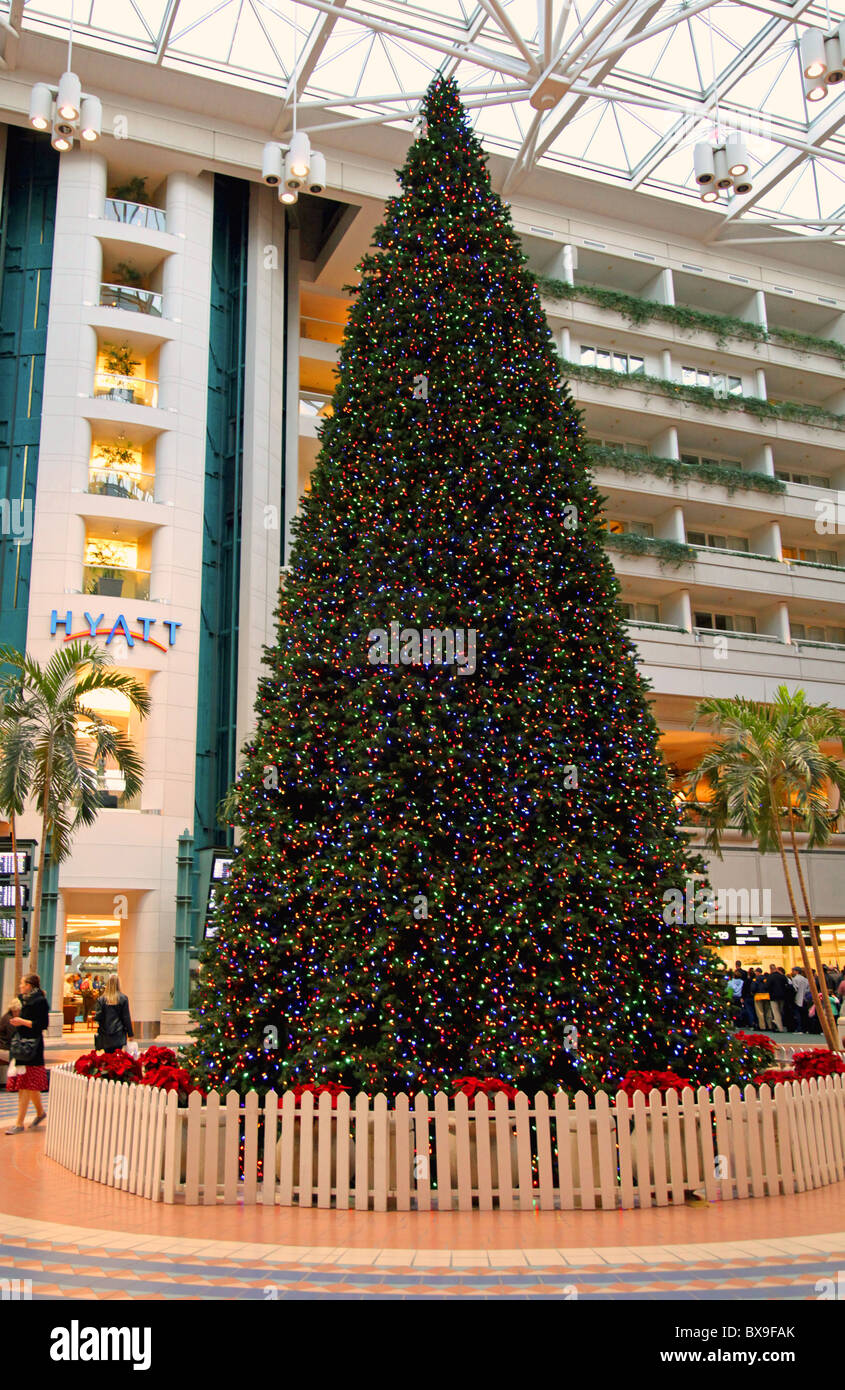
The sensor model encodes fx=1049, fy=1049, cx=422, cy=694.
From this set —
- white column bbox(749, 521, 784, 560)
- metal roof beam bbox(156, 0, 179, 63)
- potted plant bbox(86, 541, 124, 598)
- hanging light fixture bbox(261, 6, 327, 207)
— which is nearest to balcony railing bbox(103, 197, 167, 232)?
metal roof beam bbox(156, 0, 179, 63)

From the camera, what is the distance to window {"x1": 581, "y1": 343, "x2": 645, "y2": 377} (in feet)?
121

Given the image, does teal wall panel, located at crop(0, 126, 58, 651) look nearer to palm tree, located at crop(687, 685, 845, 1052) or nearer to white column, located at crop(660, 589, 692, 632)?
palm tree, located at crop(687, 685, 845, 1052)

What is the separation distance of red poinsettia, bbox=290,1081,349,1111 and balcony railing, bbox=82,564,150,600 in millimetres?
21507

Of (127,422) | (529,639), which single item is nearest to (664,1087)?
(529,639)

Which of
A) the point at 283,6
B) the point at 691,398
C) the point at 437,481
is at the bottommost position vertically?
the point at 437,481

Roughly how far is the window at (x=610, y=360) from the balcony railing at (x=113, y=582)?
1750cm

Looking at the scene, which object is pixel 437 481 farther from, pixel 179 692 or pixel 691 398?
pixel 691 398

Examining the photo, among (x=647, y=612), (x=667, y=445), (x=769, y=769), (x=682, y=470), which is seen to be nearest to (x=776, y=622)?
(x=647, y=612)

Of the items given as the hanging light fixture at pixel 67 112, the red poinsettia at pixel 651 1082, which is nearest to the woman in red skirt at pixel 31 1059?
the red poinsettia at pixel 651 1082

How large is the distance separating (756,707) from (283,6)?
71.0 feet

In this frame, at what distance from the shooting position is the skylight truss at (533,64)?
2619 cm

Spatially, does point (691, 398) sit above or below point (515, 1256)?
above

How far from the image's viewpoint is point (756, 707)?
23.3m

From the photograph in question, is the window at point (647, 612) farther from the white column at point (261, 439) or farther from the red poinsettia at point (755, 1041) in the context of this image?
the red poinsettia at point (755, 1041)
